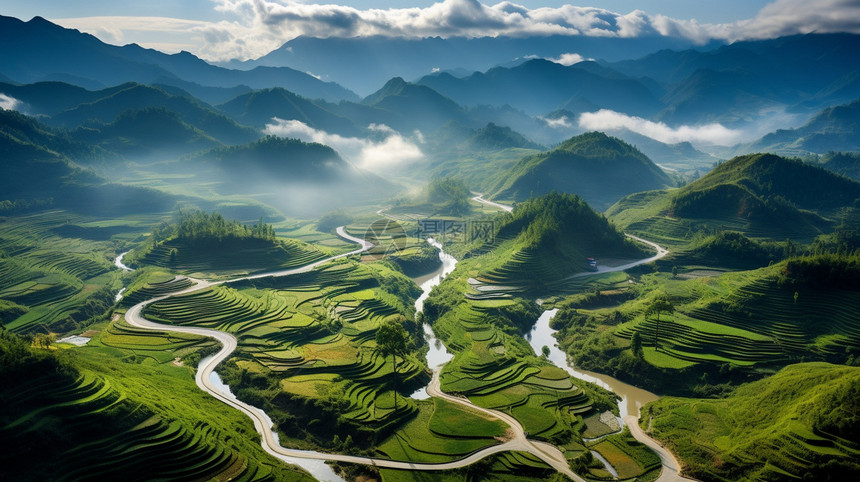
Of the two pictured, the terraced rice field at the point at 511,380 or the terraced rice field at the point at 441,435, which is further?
the terraced rice field at the point at 511,380

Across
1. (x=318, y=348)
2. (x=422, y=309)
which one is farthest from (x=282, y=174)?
(x=318, y=348)

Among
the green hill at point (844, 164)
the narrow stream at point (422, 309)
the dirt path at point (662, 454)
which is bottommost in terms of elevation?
the narrow stream at point (422, 309)

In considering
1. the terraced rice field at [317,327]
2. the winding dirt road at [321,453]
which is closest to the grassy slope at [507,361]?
the winding dirt road at [321,453]

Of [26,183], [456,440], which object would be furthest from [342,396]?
[26,183]

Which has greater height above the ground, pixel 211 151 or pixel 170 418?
pixel 211 151

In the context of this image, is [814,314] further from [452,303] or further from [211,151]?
[211,151]

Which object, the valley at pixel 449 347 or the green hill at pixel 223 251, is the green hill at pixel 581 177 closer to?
the valley at pixel 449 347
